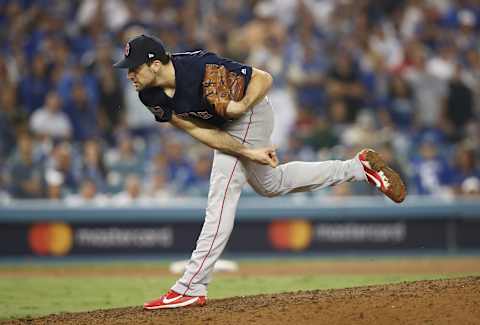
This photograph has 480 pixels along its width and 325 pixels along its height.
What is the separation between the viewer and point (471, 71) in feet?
47.3

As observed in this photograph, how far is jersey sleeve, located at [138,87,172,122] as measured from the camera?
6.20m

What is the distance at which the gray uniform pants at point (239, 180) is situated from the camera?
635cm

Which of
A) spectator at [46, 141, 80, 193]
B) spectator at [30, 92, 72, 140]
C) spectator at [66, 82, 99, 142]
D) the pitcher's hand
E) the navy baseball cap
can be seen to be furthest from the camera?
spectator at [66, 82, 99, 142]

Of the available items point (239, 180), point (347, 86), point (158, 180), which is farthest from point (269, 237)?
point (239, 180)

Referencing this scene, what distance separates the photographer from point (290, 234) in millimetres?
12398

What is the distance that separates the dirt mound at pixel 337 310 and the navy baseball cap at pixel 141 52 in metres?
1.72

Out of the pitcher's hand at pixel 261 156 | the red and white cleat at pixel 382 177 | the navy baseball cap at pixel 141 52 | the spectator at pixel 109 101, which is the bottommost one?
the red and white cleat at pixel 382 177

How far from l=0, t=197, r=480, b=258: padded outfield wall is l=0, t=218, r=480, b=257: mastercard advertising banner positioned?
0.5 inches

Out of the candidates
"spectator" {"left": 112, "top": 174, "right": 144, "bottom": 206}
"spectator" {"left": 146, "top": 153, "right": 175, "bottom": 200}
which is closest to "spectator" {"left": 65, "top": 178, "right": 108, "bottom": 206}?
"spectator" {"left": 112, "top": 174, "right": 144, "bottom": 206}

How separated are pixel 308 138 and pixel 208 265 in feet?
21.7

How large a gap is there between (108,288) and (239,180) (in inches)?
130

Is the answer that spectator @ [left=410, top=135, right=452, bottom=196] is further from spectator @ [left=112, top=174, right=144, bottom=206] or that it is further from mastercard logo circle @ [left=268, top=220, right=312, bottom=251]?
spectator @ [left=112, top=174, right=144, bottom=206]

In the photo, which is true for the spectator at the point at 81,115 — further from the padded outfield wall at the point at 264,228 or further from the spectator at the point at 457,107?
the spectator at the point at 457,107

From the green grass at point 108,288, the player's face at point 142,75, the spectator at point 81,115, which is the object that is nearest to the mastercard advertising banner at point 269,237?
the spectator at point 81,115
